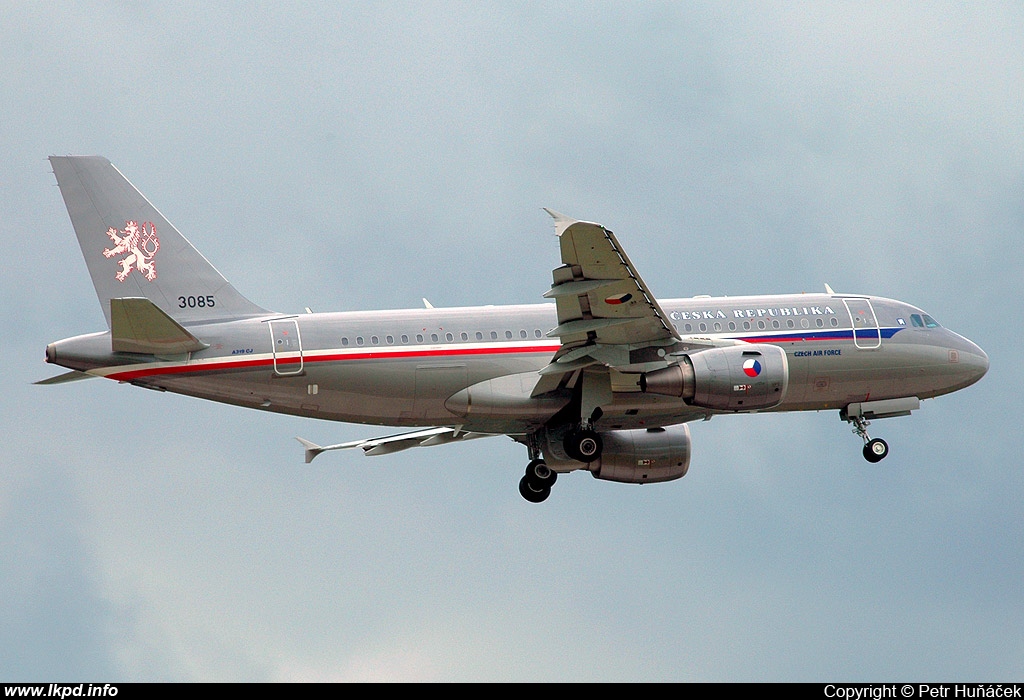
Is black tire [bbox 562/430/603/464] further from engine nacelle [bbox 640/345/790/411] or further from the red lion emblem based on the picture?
the red lion emblem

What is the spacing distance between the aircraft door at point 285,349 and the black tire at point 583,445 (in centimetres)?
794

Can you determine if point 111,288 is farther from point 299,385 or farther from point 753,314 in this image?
point 753,314

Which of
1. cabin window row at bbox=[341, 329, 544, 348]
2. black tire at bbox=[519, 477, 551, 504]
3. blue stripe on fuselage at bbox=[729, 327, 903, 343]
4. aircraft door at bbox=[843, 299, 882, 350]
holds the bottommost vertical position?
black tire at bbox=[519, 477, 551, 504]

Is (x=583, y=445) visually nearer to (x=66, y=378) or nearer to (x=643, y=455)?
(x=643, y=455)

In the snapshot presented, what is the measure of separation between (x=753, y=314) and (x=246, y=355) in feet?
47.7

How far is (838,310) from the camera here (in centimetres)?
4350

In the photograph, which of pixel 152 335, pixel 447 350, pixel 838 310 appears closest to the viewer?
pixel 152 335

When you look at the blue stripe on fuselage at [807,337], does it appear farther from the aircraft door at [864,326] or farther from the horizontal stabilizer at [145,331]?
the horizontal stabilizer at [145,331]

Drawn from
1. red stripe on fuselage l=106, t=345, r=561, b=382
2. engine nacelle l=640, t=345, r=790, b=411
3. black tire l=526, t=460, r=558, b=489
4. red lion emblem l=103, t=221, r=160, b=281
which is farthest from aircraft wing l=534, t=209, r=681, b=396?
red lion emblem l=103, t=221, r=160, b=281

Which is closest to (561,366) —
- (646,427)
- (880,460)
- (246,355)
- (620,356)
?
(620,356)

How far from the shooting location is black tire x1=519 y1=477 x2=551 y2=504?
45.2 m

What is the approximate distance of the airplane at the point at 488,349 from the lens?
38.0 m

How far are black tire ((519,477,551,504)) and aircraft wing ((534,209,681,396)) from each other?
5204 mm

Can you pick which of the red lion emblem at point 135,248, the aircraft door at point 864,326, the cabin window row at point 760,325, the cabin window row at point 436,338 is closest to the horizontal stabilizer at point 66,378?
the red lion emblem at point 135,248
